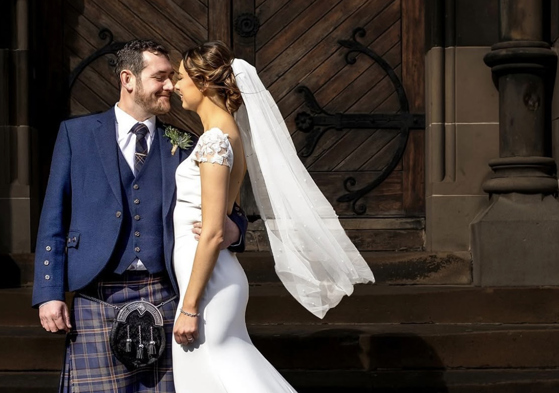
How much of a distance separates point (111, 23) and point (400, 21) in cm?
205

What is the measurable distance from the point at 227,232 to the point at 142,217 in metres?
0.33

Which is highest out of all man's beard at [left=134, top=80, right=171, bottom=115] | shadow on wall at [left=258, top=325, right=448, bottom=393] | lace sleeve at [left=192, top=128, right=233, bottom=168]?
man's beard at [left=134, top=80, right=171, bottom=115]

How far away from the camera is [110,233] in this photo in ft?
12.6

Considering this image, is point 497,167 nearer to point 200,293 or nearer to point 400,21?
point 400,21

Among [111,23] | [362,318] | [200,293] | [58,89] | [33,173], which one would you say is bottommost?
[362,318]

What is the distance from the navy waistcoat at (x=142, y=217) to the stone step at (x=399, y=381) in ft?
6.43

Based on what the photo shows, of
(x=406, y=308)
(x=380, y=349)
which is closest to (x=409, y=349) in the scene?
(x=380, y=349)

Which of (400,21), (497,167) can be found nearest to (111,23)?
(400,21)

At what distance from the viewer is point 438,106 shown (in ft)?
23.6

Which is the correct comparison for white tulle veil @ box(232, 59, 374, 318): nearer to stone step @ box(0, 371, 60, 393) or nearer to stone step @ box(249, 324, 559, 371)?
stone step @ box(249, 324, 559, 371)

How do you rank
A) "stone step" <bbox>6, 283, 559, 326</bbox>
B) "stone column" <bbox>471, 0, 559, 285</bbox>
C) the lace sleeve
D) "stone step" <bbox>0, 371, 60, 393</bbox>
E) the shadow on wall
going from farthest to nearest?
"stone column" <bbox>471, 0, 559, 285</bbox>, "stone step" <bbox>6, 283, 559, 326</bbox>, the shadow on wall, "stone step" <bbox>0, 371, 60, 393</bbox>, the lace sleeve

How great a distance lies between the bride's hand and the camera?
3670 millimetres

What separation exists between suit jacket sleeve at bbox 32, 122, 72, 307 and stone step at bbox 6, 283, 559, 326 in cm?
245

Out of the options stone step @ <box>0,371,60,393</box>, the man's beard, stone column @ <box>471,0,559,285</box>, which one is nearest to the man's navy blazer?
the man's beard
